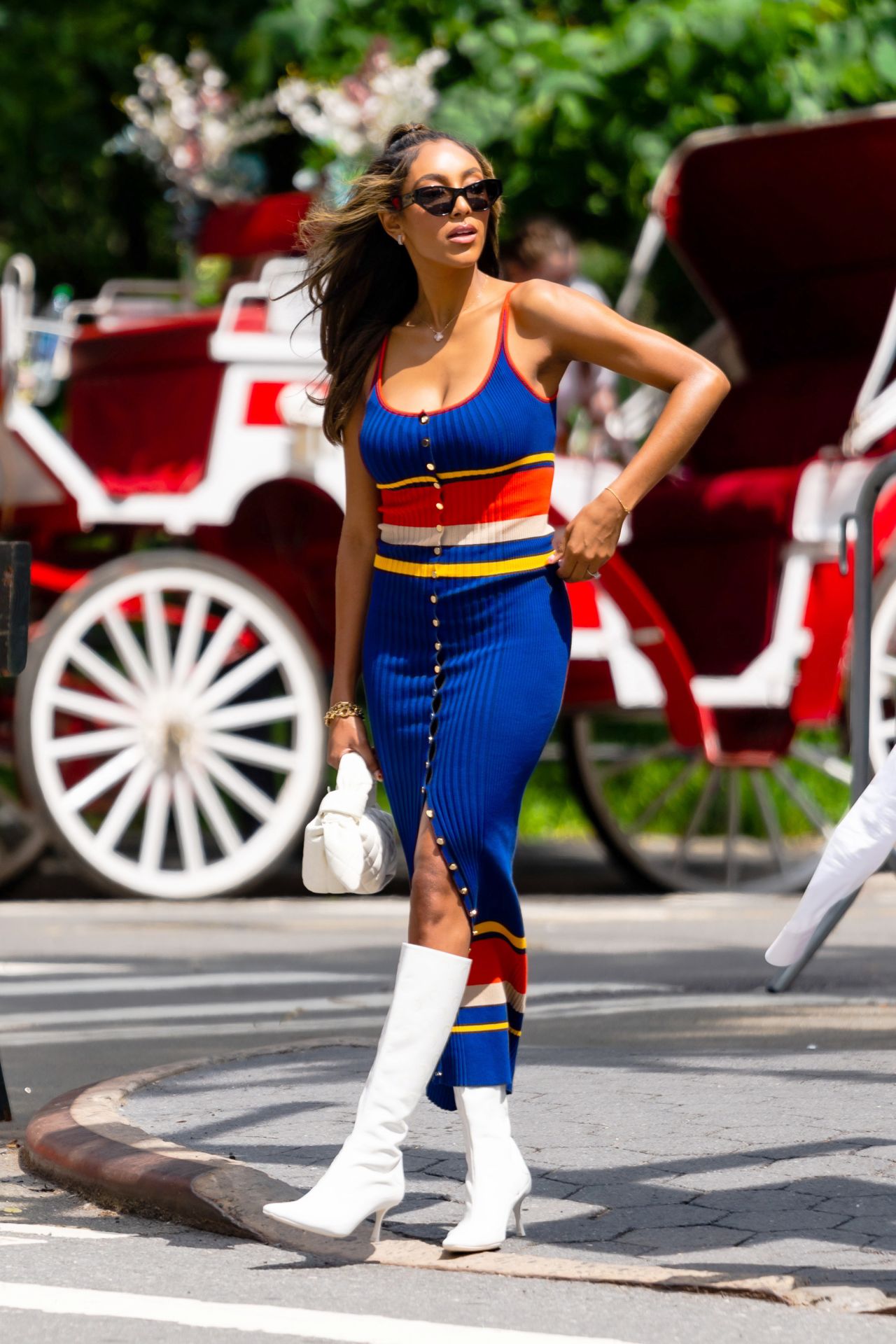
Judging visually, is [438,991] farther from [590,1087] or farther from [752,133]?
[752,133]

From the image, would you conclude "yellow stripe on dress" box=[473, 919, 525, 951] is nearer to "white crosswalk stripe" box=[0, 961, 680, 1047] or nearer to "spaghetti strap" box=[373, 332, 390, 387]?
"spaghetti strap" box=[373, 332, 390, 387]

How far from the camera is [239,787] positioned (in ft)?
32.1

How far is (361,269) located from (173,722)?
5.73 m

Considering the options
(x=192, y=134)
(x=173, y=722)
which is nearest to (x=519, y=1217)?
(x=173, y=722)

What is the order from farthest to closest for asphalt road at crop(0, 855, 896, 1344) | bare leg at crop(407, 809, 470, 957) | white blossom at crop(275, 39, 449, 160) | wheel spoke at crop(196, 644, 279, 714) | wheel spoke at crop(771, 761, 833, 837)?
white blossom at crop(275, 39, 449, 160)
wheel spoke at crop(771, 761, 833, 837)
wheel spoke at crop(196, 644, 279, 714)
bare leg at crop(407, 809, 470, 957)
asphalt road at crop(0, 855, 896, 1344)

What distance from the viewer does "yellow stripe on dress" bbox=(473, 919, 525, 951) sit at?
4094mm

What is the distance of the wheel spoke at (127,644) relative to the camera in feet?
32.1

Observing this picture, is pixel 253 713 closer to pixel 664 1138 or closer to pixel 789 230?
pixel 789 230

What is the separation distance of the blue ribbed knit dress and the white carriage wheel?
18.8ft

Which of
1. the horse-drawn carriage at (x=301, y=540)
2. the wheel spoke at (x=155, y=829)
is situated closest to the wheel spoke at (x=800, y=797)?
the horse-drawn carriage at (x=301, y=540)

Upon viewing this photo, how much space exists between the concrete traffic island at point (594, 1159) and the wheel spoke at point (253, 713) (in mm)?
3952

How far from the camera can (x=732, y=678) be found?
33.2ft

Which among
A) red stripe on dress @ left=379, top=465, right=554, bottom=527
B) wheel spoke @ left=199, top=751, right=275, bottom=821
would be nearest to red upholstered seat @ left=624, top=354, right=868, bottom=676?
wheel spoke @ left=199, top=751, right=275, bottom=821

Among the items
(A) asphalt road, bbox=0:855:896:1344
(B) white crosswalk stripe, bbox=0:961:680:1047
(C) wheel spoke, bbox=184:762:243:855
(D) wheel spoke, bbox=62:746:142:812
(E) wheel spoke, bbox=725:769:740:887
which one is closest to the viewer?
(A) asphalt road, bbox=0:855:896:1344
